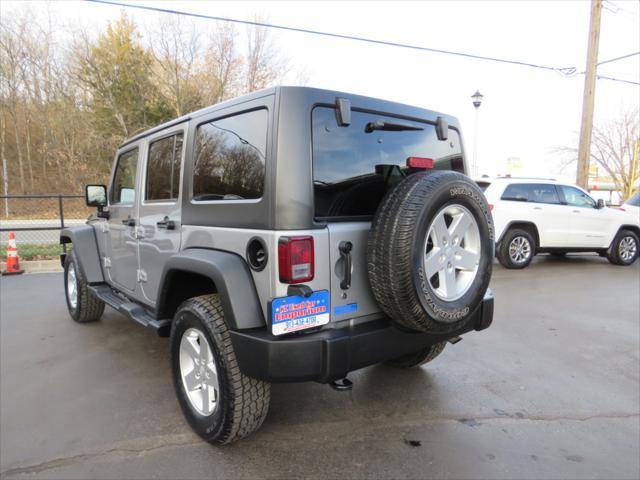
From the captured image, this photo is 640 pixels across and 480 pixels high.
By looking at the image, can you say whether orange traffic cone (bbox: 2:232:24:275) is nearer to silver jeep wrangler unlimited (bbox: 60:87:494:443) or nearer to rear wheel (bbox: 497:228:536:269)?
silver jeep wrangler unlimited (bbox: 60:87:494:443)

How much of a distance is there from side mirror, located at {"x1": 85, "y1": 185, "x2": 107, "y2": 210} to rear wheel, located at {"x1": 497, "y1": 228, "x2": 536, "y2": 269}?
7090 mm

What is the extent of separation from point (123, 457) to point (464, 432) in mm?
2044

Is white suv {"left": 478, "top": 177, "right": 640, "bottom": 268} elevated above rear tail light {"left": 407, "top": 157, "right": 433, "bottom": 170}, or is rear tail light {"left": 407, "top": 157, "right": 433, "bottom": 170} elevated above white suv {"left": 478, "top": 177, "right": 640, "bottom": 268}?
rear tail light {"left": 407, "top": 157, "right": 433, "bottom": 170}

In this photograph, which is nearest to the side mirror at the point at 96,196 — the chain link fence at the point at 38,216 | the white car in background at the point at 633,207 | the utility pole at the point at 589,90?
the chain link fence at the point at 38,216

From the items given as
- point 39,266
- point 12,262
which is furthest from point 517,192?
point 12,262

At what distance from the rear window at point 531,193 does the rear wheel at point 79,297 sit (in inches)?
290

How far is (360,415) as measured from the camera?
2822 mm

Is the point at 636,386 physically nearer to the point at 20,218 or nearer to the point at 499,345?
the point at 499,345

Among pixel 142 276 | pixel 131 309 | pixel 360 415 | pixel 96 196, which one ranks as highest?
pixel 96 196

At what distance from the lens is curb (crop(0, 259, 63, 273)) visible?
8102mm

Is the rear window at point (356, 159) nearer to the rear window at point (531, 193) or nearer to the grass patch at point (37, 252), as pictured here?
the rear window at point (531, 193)

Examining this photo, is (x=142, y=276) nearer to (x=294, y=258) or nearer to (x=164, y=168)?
(x=164, y=168)

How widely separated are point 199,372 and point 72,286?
3.28 metres

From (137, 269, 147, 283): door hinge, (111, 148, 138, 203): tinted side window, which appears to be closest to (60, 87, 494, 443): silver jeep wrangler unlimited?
(137, 269, 147, 283): door hinge
